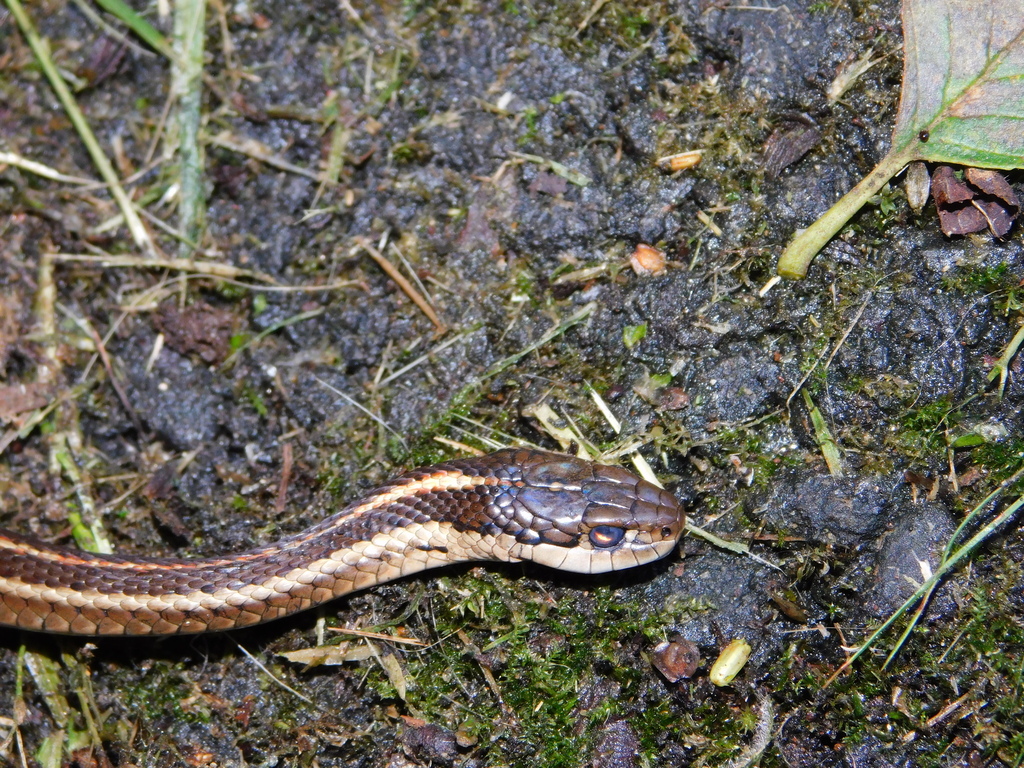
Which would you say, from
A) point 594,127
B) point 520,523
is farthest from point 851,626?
point 594,127

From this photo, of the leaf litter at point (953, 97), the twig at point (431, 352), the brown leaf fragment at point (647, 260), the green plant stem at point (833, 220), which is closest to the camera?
the leaf litter at point (953, 97)

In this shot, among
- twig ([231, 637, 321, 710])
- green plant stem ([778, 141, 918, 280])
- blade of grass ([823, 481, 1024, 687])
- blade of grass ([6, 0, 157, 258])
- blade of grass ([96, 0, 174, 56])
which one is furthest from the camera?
blade of grass ([96, 0, 174, 56])

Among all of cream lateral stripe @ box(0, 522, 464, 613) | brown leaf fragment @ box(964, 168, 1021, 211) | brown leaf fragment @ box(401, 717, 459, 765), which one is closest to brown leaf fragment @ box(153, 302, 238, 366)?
cream lateral stripe @ box(0, 522, 464, 613)

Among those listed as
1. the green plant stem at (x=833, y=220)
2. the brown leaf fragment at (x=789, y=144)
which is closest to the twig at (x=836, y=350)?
the green plant stem at (x=833, y=220)

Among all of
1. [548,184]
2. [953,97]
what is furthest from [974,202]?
[548,184]

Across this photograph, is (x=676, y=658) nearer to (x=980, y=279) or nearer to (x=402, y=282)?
(x=980, y=279)

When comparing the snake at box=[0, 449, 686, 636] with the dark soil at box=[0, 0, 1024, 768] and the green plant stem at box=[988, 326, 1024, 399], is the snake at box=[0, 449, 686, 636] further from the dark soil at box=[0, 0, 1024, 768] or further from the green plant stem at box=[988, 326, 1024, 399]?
the green plant stem at box=[988, 326, 1024, 399]

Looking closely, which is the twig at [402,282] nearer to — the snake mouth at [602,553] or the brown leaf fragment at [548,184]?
the brown leaf fragment at [548,184]

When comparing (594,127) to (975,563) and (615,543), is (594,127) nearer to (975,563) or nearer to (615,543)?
(615,543)
